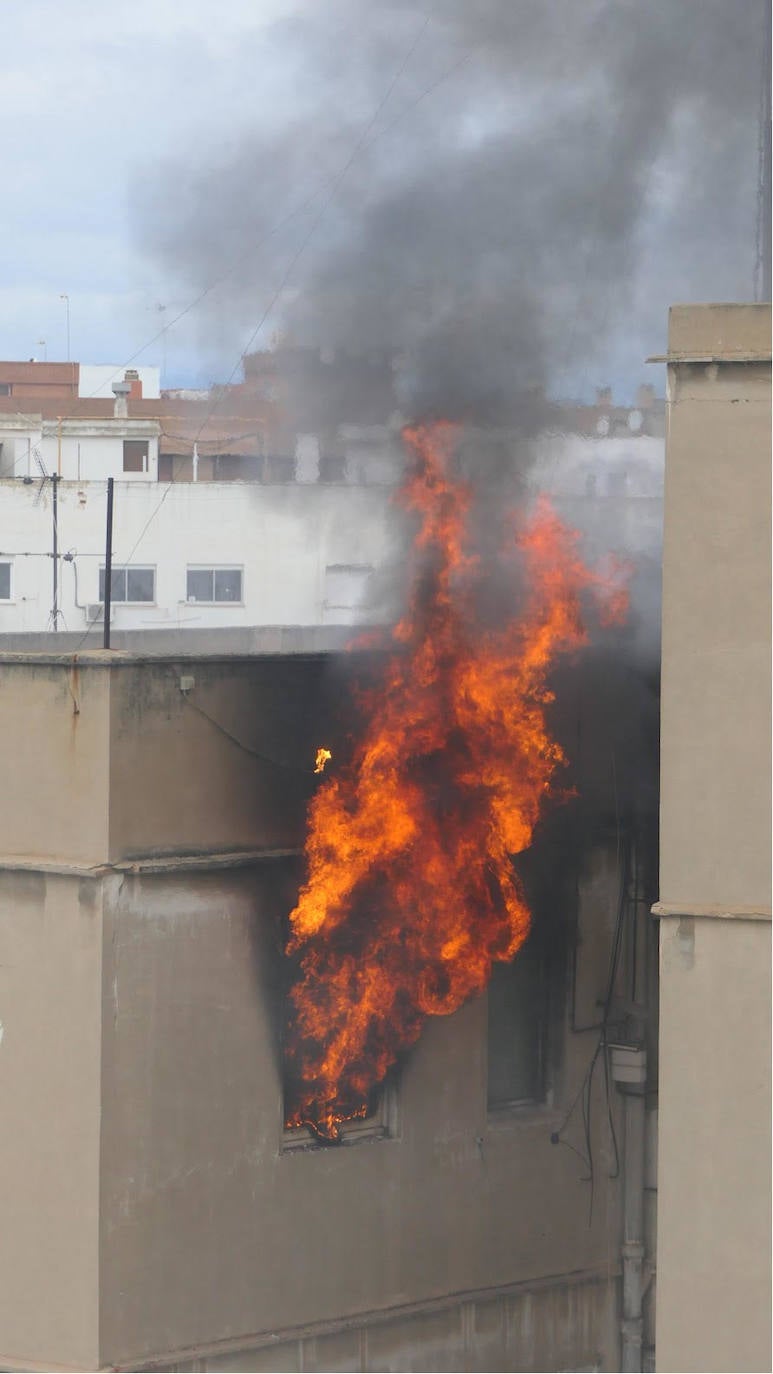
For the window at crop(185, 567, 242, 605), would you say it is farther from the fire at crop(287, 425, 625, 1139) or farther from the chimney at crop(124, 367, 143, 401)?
the fire at crop(287, 425, 625, 1139)

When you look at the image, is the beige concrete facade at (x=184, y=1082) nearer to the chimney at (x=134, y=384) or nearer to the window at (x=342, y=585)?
the window at (x=342, y=585)

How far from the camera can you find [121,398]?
43031mm

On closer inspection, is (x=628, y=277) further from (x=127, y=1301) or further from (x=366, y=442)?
(x=127, y=1301)

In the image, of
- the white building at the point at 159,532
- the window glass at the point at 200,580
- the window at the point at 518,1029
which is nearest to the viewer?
the window at the point at 518,1029

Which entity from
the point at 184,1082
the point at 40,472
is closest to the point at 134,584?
the point at 40,472

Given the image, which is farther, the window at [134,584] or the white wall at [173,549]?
the window at [134,584]

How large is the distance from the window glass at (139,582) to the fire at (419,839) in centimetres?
2616

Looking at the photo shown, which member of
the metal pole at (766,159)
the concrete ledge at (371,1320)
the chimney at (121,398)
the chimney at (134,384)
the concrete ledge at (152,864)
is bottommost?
the concrete ledge at (371,1320)

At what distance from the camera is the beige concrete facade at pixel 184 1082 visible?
13891 millimetres

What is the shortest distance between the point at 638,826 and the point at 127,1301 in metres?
6.04

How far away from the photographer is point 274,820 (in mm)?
14867

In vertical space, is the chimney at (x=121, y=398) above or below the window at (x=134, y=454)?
above

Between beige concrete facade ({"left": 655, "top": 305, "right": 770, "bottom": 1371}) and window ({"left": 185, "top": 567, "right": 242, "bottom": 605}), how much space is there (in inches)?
1230

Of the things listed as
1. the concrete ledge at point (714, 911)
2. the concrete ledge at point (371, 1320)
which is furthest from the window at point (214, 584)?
the concrete ledge at point (714, 911)
